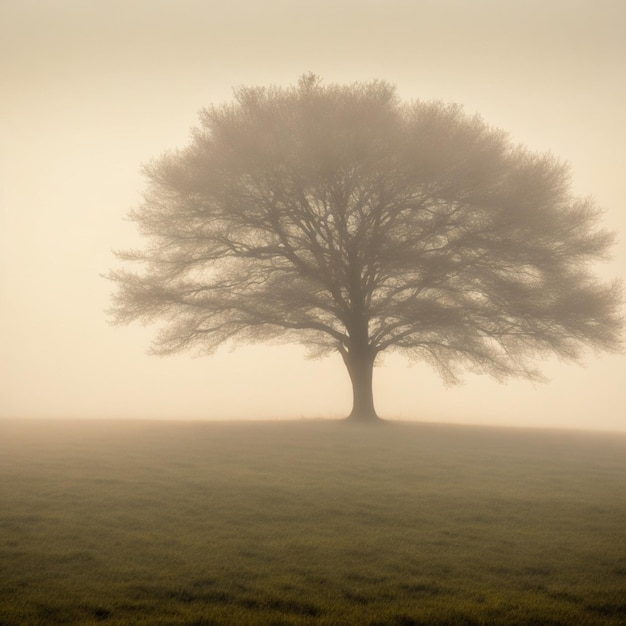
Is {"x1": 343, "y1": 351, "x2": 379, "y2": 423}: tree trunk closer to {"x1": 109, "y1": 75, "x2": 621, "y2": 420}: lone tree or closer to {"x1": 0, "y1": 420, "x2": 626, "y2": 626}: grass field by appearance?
{"x1": 109, "y1": 75, "x2": 621, "y2": 420}: lone tree

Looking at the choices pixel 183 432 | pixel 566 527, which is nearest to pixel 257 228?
pixel 183 432

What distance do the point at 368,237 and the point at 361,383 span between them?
6.59 m

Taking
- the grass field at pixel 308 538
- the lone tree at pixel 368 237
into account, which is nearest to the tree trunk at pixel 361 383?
the lone tree at pixel 368 237

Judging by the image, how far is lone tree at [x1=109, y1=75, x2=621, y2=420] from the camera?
2595cm

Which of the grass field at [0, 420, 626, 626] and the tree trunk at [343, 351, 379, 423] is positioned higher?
the tree trunk at [343, 351, 379, 423]

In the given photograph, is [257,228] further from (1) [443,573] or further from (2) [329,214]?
(1) [443,573]

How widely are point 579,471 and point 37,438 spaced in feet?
61.1

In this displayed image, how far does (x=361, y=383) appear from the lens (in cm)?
2772

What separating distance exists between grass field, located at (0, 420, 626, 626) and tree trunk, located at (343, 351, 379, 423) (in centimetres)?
820

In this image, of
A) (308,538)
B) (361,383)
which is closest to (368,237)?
(361,383)

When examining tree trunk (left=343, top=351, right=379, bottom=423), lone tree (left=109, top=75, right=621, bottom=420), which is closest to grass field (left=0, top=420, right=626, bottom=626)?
tree trunk (left=343, top=351, right=379, bottom=423)

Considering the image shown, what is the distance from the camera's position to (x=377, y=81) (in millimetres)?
27953

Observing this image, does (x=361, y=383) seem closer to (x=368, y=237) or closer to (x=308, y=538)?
(x=368, y=237)

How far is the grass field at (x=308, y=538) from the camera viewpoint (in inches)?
301
